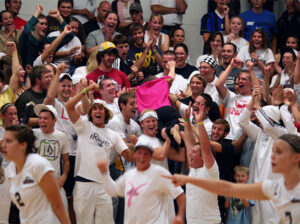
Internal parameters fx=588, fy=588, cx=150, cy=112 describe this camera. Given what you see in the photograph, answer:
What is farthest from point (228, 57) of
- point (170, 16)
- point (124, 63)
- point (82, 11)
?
point (82, 11)

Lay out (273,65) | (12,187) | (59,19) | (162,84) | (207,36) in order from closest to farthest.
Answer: (12,187) → (162,84) → (59,19) → (273,65) → (207,36)

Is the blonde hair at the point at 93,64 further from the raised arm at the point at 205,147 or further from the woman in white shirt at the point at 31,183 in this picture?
the woman in white shirt at the point at 31,183

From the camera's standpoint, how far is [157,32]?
12.2m

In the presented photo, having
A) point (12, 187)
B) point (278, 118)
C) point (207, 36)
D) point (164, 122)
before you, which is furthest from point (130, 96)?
point (207, 36)

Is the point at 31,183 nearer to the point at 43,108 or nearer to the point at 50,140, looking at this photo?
the point at 50,140

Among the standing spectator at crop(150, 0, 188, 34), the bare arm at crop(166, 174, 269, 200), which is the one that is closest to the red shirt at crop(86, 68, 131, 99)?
the standing spectator at crop(150, 0, 188, 34)

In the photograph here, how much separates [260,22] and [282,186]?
27.4 ft

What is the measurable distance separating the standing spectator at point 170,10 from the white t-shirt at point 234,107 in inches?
149

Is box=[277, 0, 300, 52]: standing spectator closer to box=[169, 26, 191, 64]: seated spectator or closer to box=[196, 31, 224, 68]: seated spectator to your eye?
box=[196, 31, 224, 68]: seated spectator

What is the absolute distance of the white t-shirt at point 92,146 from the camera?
8.09 m

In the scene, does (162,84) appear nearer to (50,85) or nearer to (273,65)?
(50,85)

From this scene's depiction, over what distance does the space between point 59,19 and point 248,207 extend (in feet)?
16.4

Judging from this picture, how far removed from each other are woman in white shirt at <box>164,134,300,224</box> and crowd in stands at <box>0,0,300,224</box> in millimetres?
107

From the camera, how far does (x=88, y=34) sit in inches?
475
